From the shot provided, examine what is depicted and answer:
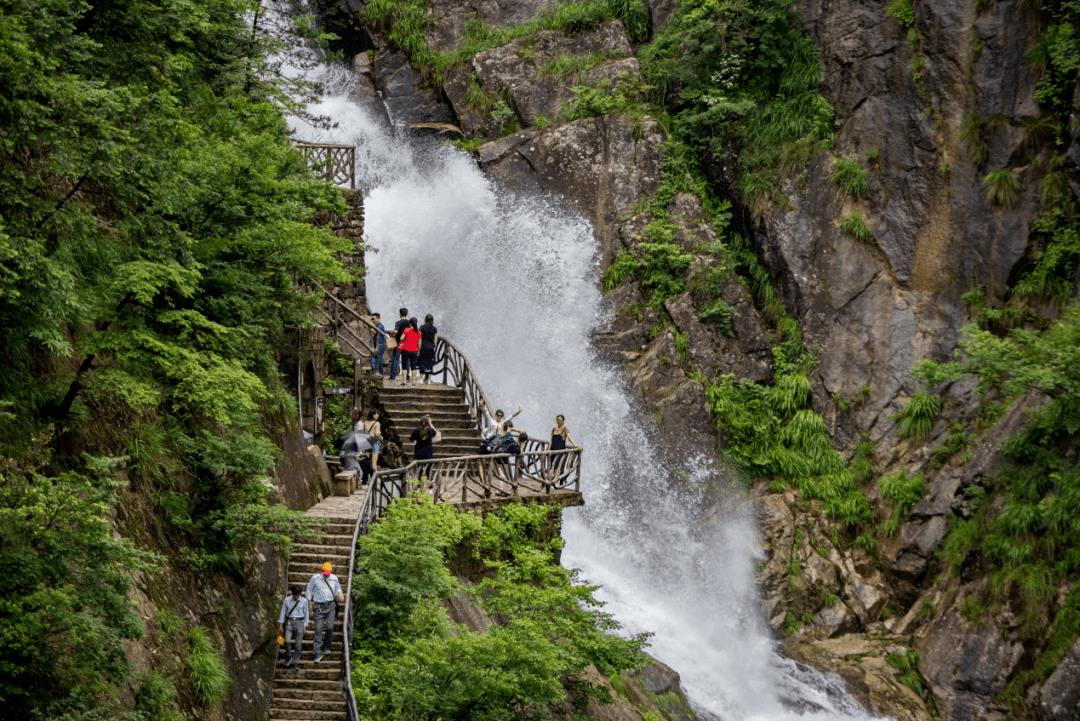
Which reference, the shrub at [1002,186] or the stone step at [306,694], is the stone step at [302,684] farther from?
the shrub at [1002,186]

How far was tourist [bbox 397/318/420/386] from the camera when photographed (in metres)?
20.0

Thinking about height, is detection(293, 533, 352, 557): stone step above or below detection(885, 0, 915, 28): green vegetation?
below

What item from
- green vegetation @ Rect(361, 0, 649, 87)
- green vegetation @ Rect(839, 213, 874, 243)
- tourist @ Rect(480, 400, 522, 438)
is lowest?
tourist @ Rect(480, 400, 522, 438)

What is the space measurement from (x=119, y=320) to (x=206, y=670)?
390 centimetres

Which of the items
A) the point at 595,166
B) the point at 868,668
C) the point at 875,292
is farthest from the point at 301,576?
the point at 595,166

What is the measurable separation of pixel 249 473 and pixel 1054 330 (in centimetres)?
1527

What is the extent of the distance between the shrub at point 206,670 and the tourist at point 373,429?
6429 mm

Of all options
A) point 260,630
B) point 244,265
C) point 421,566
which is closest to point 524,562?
point 421,566

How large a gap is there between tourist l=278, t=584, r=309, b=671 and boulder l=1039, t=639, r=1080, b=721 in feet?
41.1

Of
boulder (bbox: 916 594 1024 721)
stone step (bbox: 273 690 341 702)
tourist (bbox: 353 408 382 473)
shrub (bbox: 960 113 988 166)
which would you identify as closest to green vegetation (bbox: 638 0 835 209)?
shrub (bbox: 960 113 988 166)

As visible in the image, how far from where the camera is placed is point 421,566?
12625 millimetres

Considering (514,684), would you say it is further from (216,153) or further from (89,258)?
(216,153)

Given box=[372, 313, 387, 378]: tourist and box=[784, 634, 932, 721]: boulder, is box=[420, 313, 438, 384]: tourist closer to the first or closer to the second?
box=[372, 313, 387, 378]: tourist

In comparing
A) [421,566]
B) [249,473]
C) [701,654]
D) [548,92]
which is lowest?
[701,654]
